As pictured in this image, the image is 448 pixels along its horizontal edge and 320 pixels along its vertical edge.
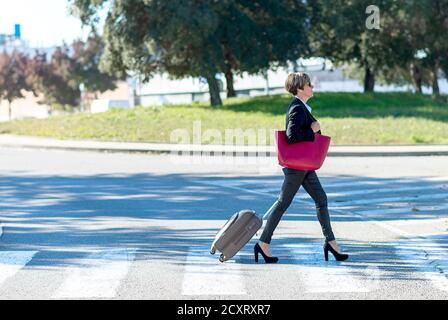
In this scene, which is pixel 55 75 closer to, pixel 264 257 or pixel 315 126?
pixel 264 257

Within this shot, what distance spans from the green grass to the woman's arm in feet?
79.5

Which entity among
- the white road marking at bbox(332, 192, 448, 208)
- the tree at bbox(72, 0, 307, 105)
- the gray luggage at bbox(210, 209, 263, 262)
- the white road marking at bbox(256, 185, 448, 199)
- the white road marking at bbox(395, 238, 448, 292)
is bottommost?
the white road marking at bbox(256, 185, 448, 199)

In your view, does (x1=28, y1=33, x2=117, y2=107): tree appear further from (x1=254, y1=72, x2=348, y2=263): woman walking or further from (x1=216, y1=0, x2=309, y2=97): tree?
(x1=254, y1=72, x2=348, y2=263): woman walking

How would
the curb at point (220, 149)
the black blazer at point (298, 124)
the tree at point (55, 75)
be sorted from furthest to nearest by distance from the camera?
the tree at point (55, 75) < the curb at point (220, 149) < the black blazer at point (298, 124)

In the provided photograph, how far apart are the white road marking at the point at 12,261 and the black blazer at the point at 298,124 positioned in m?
2.94

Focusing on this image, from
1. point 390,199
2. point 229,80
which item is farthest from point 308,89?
point 229,80

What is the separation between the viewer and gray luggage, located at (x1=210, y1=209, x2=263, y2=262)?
993 centimetres

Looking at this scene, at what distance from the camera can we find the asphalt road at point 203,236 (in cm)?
866

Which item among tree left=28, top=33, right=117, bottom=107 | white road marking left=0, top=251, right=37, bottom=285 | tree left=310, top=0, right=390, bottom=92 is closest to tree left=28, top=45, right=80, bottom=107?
tree left=28, top=33, right=117, bottom=107

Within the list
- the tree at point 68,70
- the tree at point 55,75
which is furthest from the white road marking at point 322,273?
the tree at point 55,75

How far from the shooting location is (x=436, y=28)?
180 feet

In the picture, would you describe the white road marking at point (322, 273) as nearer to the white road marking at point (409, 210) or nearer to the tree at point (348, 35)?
the white road marking at point (409, 210)

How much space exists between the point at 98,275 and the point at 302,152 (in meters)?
2.31
